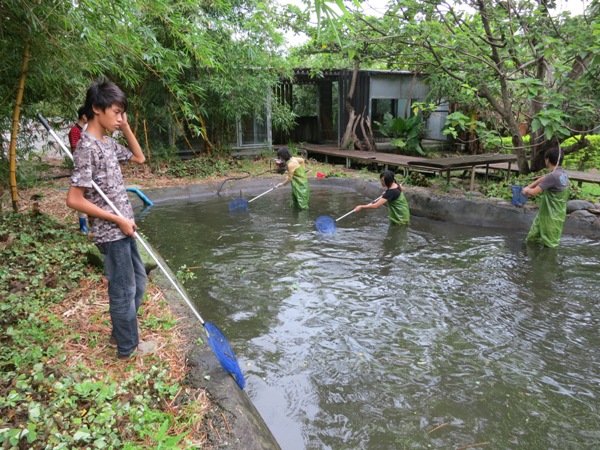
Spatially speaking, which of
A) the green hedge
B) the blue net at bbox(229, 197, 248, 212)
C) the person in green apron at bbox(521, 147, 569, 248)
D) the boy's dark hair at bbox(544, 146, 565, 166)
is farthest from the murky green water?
the green hedge

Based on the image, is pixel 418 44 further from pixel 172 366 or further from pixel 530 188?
pixel 172 366

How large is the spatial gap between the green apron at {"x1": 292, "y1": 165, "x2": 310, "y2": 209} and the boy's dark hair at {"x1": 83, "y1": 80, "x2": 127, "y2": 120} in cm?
654

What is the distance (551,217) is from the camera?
21.3 ft

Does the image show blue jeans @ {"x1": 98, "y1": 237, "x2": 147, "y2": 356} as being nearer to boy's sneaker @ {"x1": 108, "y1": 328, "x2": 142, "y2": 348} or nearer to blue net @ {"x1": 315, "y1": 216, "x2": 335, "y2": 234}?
boy's sneaker @ {"x1": 108, "y1": 328, "x2": 142, "y2": 348}

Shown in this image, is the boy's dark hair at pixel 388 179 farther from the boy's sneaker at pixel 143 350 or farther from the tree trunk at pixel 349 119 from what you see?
the tree trunk at pixel 349 119

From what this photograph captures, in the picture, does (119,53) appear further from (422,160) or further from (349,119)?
(349,119)

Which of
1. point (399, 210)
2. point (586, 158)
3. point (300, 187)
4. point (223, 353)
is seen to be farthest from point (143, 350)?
point (586, 158)

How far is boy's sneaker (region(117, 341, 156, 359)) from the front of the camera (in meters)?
3.05

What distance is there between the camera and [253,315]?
15.3ft

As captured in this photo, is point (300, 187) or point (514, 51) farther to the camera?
point (300, 187)

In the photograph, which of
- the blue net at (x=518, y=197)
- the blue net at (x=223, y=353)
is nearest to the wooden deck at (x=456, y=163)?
the blue net at (x=518, y=197)

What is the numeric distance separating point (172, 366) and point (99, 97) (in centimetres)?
181

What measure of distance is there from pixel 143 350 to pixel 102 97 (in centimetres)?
174

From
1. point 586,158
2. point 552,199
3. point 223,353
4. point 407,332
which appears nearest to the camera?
point 223,353
